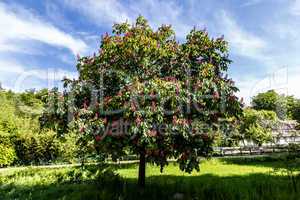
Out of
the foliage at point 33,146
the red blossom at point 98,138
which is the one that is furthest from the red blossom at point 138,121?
the foliage at point 33,146

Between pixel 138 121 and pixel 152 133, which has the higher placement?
pixel 138 121

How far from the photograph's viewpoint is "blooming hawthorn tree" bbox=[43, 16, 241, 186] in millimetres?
8664

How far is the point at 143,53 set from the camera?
33.1ft

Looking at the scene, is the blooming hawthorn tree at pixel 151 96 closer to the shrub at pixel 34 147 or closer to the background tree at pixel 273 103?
the shrub at pixel 34 147

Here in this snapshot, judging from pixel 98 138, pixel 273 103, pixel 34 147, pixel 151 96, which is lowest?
pixel 34 147

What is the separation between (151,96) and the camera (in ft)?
28.3

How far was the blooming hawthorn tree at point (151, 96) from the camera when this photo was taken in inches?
341

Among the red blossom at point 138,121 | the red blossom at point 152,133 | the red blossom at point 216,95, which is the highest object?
the red blossom at point 216,95

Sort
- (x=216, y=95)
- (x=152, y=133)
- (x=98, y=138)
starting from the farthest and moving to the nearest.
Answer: (x=216, y=95), (x=98, y=138), (x=152, y=133)

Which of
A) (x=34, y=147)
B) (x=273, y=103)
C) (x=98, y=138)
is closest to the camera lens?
(x=98, y=138)

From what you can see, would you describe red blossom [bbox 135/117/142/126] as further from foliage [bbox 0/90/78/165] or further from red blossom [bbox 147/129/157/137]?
foliage [bbox 0/90/78/165]

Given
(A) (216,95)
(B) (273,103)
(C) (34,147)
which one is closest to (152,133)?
(A) (216,95)

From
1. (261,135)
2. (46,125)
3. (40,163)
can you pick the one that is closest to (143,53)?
(46,125)

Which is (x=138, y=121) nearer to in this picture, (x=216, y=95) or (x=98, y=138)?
(x=98, y=138)
